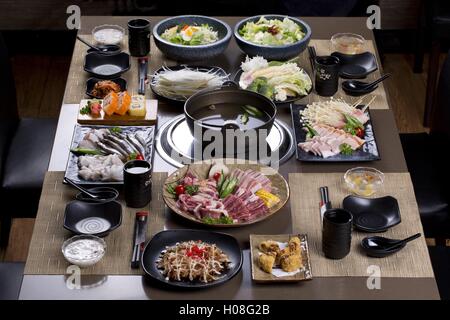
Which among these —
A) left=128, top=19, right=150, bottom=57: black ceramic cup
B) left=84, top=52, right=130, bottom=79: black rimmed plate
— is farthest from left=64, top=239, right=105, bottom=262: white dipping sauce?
left=128, top=19, right=150, bottom=57: black ceramic cup

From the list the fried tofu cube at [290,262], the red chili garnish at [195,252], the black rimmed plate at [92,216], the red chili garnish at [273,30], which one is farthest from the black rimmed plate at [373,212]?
the red chili garnish at [273,30]

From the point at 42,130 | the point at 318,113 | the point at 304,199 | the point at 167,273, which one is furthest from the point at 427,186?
the point at 42,130

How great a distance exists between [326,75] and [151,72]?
70 cm

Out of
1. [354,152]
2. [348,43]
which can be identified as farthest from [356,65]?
[354,152]

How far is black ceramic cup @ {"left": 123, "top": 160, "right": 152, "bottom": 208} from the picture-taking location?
2662 mm

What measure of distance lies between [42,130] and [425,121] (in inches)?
87.8

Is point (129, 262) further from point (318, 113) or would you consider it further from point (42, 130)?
point (42, 130)

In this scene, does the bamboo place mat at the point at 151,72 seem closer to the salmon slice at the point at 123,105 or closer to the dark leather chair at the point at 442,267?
the salmon slice at the point at 123,105

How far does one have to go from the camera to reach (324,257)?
99.0 inches

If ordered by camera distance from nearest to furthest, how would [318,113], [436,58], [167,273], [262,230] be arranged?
[167,273] → [262,230] → [318,113] → [436,58]

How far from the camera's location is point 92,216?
2682 millimetres

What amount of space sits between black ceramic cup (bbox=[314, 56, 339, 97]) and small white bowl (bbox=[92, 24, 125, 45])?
890 mm

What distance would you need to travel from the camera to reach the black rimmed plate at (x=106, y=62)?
3.49 meters

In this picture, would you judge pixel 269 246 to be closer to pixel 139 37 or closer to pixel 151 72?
pixel 151 72
